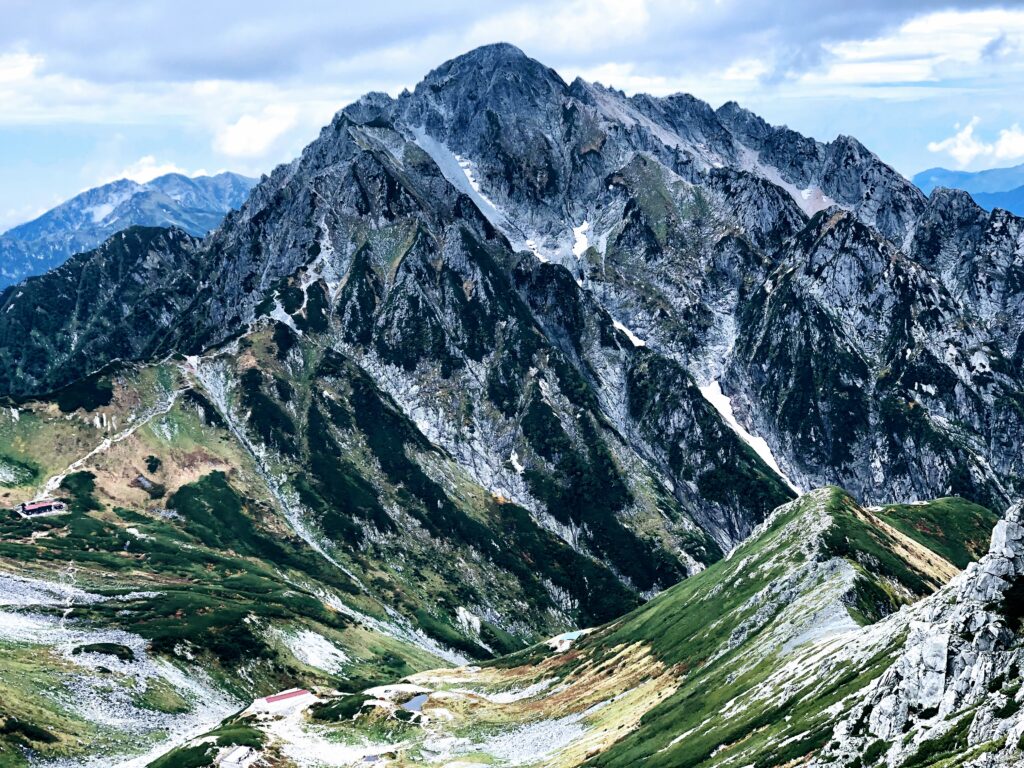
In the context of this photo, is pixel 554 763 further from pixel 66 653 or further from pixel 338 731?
pixel 66 653

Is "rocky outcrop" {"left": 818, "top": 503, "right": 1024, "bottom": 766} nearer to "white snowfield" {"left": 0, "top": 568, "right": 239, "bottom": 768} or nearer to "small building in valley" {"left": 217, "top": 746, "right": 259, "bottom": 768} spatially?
"small building in valley" {"left": 217, "top": 746, "right": 259, "bottom": 768}

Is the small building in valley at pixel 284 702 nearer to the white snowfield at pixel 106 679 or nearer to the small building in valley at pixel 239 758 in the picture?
the white snowfield at pixel 106 679

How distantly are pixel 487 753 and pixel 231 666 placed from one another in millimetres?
78625

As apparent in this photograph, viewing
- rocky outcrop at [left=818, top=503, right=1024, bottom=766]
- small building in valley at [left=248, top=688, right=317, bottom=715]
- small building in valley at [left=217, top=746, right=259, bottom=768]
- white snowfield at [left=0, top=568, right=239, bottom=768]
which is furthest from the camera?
small building in valley at [left=248, top=688, right=317, bottom=715]

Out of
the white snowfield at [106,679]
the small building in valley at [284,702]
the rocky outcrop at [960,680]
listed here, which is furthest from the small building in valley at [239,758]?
the rocky outcrop at [960,680]

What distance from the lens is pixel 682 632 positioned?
15738cm

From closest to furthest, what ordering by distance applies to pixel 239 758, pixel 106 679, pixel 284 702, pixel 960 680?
pixel 960 680
pixel 239 758
pixel 106 679
pixel 284 702

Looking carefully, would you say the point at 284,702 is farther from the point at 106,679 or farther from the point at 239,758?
the point at 239,758

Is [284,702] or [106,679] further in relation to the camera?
[284,702]

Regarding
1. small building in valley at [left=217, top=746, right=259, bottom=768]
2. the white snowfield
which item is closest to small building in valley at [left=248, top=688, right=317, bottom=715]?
the white snowfield

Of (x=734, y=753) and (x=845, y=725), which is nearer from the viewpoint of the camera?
(x=845, y=725)

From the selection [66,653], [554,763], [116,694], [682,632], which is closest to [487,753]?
[554,763]

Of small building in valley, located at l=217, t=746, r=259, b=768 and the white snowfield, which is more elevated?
the white snowfield

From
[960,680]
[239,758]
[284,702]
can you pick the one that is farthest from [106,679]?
[960,680]
